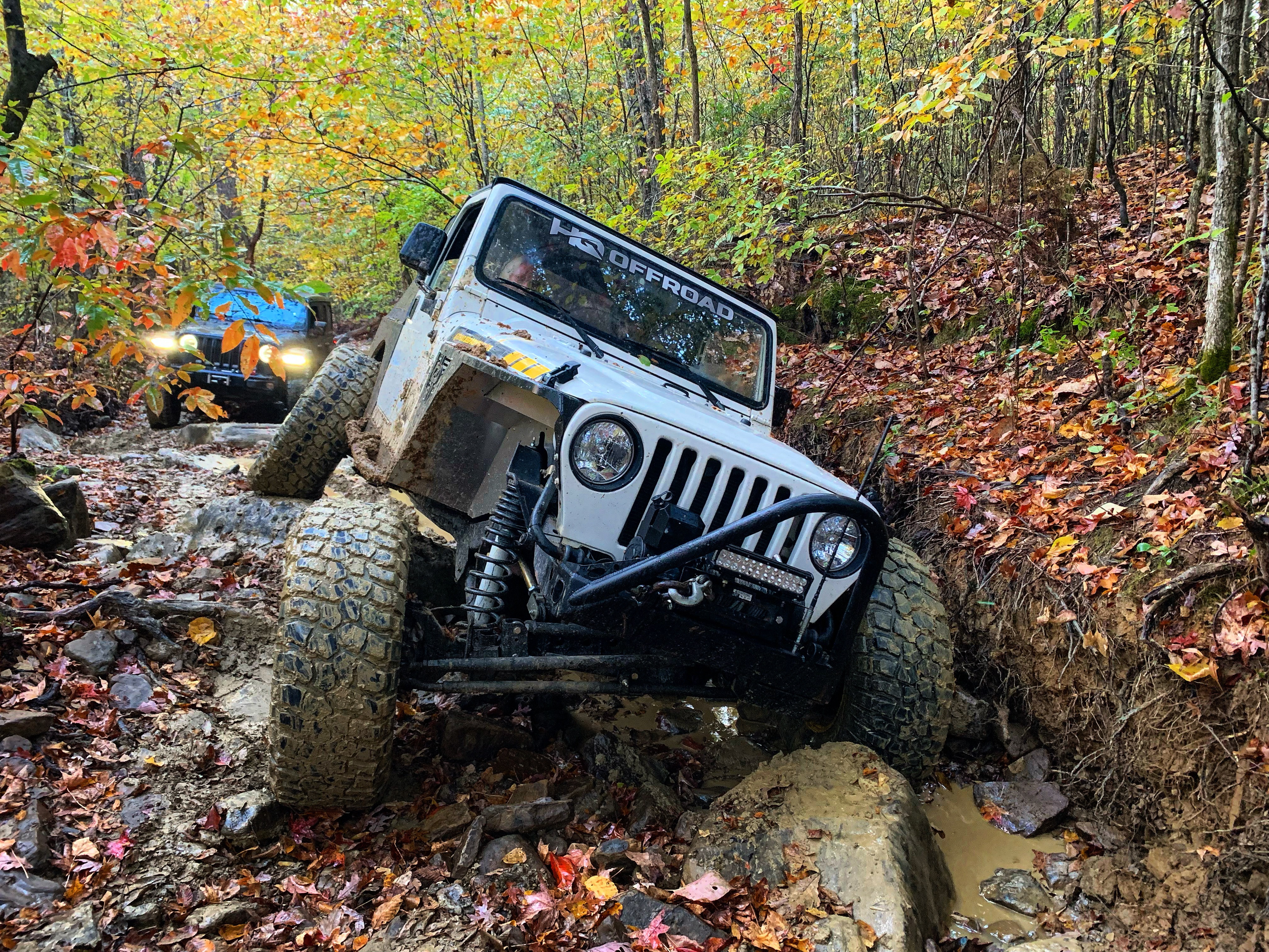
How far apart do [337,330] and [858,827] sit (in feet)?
67.7

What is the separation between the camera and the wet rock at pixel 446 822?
114 inches

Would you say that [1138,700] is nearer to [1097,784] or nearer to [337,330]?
[1097,784]

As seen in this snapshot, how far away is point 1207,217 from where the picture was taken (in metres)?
5.42

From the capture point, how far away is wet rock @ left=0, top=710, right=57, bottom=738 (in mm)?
2953

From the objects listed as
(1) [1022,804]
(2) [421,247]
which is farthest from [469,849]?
(2) [421,247]

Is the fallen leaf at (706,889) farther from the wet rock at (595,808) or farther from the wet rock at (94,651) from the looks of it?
the wet rock at (94,651)

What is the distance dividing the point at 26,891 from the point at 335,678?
3.34 feet

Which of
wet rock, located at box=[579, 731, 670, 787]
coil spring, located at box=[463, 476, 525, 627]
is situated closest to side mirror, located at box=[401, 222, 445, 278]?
coil spring, located at box=[463, 476, 525, 627]

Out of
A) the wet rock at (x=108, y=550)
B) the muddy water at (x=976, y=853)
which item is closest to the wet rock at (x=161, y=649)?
the wet rock at (x=108, y=550)

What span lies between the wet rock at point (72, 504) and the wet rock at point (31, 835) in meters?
2.46

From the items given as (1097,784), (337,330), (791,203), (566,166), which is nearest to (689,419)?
(1097,784)

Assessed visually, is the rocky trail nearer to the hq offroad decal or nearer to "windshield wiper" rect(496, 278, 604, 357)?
"windshield wiper" rect(496, 278, 604, 357)

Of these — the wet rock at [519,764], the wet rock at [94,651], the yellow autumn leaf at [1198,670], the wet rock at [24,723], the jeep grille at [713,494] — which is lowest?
the wet rock at [519,764]

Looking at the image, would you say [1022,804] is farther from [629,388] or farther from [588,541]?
[629,388]
